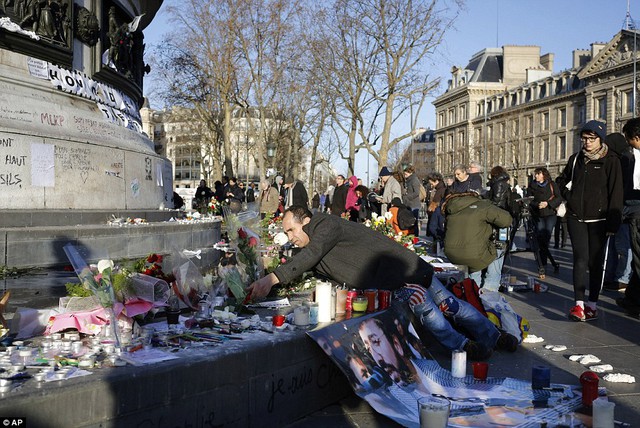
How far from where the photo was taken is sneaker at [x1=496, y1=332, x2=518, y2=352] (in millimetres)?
6660

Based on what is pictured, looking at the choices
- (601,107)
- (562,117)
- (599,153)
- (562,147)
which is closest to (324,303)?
(599,153)

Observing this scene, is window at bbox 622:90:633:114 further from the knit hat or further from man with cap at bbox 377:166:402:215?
the knit hat

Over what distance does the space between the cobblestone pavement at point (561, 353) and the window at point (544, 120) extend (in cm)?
7510

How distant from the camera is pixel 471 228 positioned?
27.9ft

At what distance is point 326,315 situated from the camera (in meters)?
5.22

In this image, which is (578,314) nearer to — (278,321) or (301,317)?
(301,317)

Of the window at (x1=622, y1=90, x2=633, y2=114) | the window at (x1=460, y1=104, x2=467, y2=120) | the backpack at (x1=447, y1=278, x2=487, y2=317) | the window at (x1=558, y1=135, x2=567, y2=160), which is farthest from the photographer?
the window at (x1=460, y1=104, x2=467, y2=120)

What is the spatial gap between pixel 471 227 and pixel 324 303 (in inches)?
145

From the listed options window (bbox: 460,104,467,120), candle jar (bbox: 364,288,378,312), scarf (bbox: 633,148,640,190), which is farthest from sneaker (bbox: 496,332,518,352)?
window (bbox: 460,104,467,120)

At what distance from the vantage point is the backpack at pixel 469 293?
273 inches

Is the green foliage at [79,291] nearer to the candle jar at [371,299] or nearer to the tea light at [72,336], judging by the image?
the tea light at [72,336]

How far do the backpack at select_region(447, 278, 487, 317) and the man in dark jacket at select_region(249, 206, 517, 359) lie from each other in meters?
0.71

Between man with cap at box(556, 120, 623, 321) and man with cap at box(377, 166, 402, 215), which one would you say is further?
man with cap at box(377, 166, 402, 215)

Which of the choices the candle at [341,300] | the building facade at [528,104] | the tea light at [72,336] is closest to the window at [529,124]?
the building facade at [528,104]
